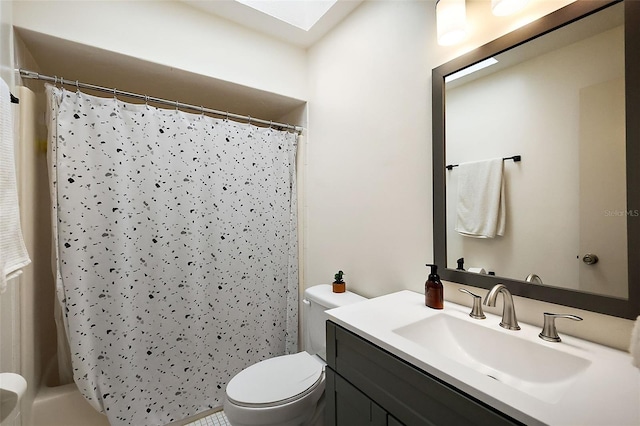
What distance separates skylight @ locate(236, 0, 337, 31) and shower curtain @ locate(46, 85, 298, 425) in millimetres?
719

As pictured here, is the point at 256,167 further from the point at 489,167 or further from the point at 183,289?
the point at 489,167

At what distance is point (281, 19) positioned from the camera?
1.75 m

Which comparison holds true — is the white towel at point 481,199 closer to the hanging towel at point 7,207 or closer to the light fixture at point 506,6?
the light fixture at point 506,6

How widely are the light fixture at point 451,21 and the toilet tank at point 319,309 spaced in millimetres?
1316

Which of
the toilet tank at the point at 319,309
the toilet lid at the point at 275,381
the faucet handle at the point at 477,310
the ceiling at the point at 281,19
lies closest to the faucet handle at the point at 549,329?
the faucet handle at the point at 477,310

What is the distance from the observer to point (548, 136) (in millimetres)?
931

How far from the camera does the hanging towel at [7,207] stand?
78 centimetres

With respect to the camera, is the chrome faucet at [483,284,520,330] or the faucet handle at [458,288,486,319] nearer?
the chrome faucet at [483,284,520,330]

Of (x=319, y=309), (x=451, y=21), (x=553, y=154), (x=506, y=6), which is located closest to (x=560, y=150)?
(x=553, y=154)

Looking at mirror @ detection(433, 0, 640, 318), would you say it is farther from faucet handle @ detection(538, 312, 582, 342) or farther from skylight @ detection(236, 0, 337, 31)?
skylight @ detection(236, 0, 337, 31)

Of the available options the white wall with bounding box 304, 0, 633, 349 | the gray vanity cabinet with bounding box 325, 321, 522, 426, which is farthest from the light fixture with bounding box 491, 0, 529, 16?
the gray vanity cabinet with bounding box 325, 321, 522, 426

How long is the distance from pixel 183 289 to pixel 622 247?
6.53 ft

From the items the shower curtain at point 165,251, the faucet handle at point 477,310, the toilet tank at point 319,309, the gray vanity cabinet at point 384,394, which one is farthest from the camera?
the toilet tank at point 319,309

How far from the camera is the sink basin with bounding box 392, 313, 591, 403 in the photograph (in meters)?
0.76
